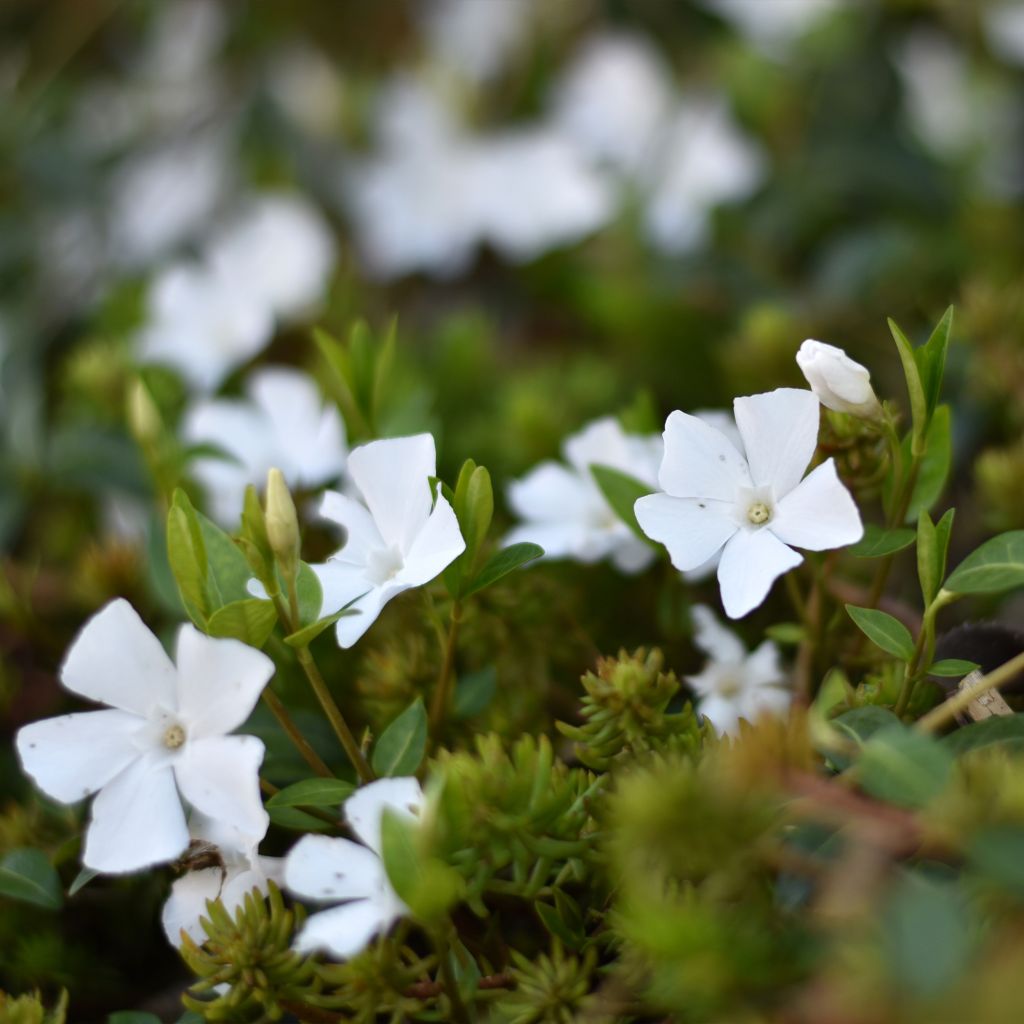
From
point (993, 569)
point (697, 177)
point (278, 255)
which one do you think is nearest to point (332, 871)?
point (993, 569)

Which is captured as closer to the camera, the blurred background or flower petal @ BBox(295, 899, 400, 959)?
flower petal @ BBox(295, 899, 400, 959)

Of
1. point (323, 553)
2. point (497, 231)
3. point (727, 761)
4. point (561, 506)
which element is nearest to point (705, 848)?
point (727, 761)

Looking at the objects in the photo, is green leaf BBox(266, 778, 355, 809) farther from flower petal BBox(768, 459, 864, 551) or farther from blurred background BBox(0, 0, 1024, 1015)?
flower petal BBox(768, 459, 864, 551)

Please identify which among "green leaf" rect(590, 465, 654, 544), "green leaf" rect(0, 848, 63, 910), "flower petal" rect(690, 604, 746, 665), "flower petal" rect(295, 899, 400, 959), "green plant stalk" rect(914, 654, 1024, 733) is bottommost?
"green leaf" rect(0, 848, 63, 910)

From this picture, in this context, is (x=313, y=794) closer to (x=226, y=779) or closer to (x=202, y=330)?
(x=226, y=779)

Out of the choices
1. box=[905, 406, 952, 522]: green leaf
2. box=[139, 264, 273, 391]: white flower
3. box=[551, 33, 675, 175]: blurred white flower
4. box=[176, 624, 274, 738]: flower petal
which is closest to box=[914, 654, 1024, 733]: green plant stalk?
box=[905, 406, 952, 522]: green leaf

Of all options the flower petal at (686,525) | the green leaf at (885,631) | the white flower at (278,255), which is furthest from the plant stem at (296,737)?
the white flower at (278,255)
